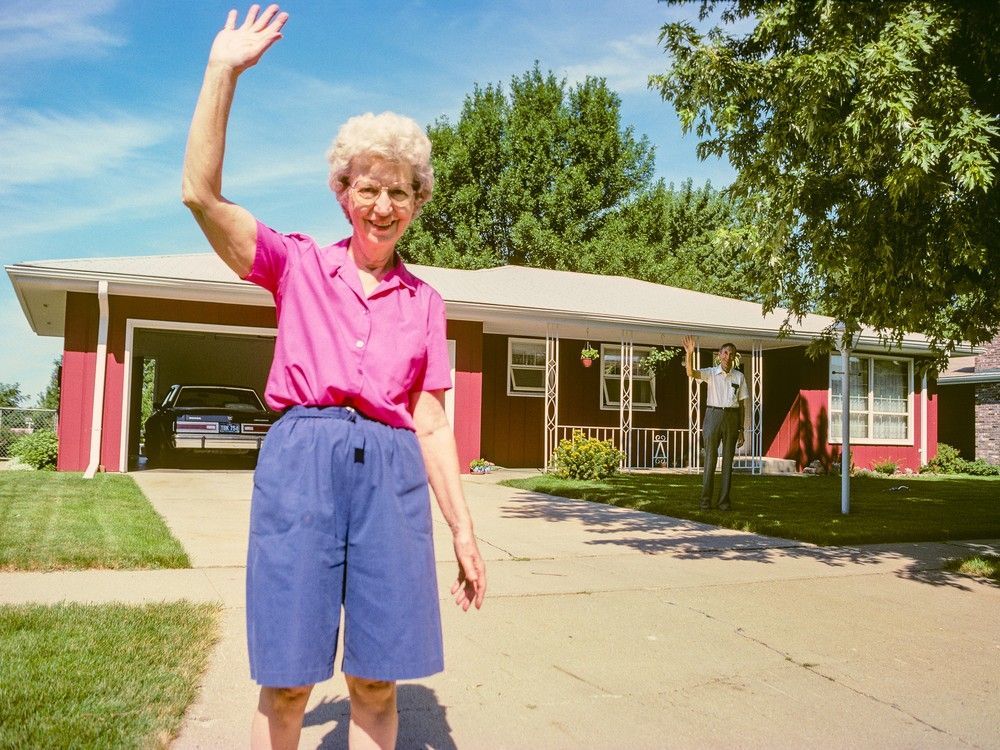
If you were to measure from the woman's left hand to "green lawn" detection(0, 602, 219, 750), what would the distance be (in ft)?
3.96

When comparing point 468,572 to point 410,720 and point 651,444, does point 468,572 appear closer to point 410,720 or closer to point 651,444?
point 410,720

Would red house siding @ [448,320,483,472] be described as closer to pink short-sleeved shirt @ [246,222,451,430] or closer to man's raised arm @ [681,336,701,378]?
man's raised arm @ [681,336,701,378]

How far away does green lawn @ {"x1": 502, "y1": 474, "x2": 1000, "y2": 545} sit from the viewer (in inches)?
316

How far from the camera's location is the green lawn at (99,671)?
2797 millimetres

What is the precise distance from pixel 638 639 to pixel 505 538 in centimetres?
310

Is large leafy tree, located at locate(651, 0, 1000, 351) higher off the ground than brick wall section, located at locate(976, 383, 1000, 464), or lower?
higher

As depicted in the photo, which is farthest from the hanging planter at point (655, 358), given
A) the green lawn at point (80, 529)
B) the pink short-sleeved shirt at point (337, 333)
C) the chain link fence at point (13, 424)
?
the pink short-sleeved shirt at point (337, 333)

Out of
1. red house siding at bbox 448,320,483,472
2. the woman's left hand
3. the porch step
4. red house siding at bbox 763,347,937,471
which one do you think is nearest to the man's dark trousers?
red house siding at bbox 448,320,483,472

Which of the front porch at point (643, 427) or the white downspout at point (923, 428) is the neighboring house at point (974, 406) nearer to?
the white downspout at point (923, 428)

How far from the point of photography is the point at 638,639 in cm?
431

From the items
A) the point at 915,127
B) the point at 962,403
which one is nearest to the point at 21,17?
the point at 915,127

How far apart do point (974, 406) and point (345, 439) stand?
2542 centimetres

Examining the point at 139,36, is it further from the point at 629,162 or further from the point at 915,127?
the point at 629,162

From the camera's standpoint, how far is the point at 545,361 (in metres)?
17.5
